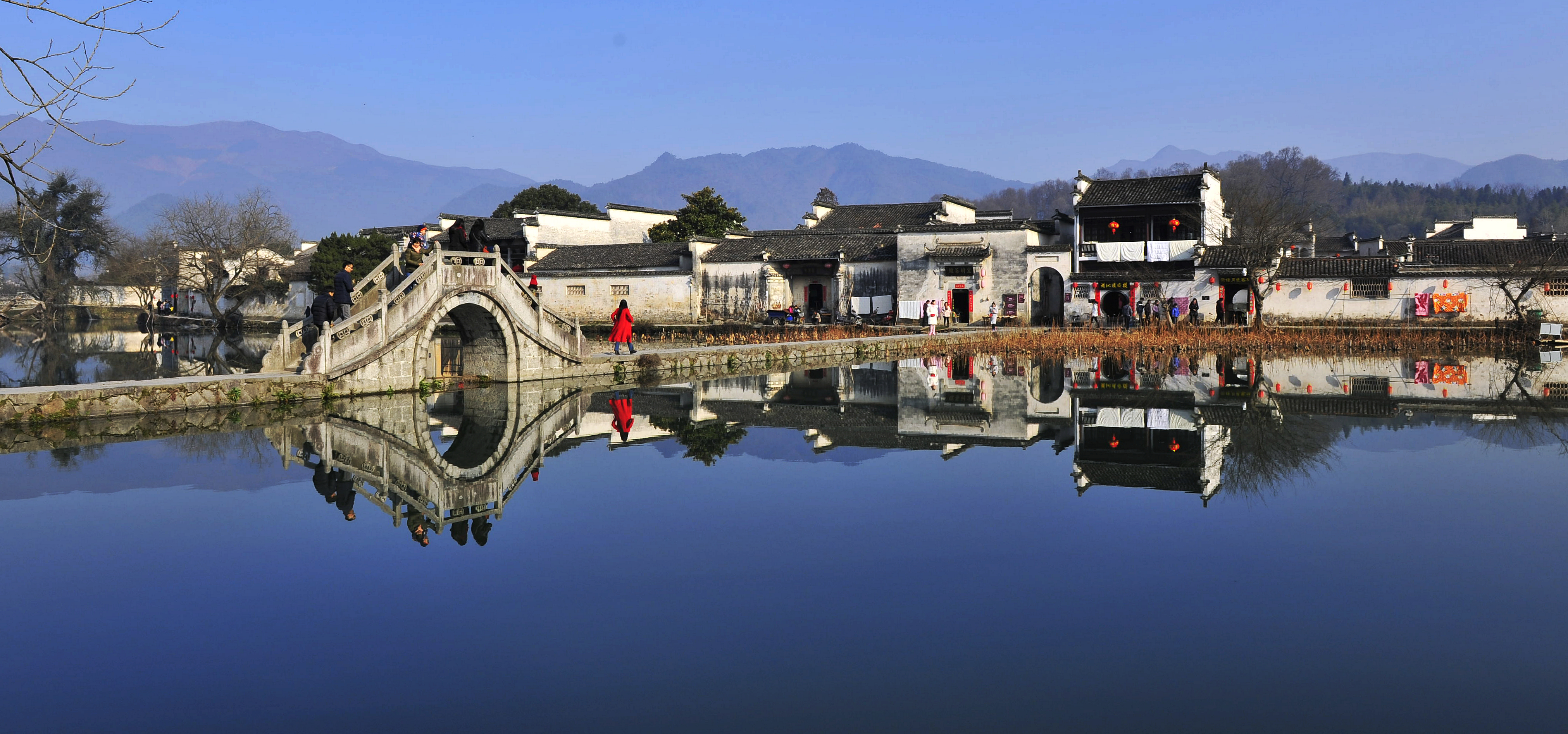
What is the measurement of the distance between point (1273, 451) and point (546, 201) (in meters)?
50.9

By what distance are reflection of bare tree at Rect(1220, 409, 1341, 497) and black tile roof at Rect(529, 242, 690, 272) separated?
96.3ft

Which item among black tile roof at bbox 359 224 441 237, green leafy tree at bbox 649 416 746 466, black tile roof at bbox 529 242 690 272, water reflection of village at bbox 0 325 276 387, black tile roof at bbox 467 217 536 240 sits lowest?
green leafy tree at bbox 649 416 746 466

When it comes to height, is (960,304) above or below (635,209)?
below

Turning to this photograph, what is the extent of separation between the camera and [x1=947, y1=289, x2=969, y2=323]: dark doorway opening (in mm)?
37688

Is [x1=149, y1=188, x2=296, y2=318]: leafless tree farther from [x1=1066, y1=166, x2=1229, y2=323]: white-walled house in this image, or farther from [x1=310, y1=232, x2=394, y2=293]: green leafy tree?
[x1=1066, y1=166, x2=1229, y2=323]: white-walled house

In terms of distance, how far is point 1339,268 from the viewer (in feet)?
115

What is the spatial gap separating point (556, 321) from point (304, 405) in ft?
18.1

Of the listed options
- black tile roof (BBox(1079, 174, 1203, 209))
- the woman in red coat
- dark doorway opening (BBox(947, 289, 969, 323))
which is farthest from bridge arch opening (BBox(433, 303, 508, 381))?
black tile roof (BBox(1079, 174, 1203, 209))

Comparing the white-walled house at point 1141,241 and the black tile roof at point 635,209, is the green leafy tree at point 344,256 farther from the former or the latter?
the white-walled house at point 1141,241

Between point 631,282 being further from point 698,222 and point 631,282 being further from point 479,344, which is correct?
point 479,344

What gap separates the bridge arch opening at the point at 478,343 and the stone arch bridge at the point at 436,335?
2cm

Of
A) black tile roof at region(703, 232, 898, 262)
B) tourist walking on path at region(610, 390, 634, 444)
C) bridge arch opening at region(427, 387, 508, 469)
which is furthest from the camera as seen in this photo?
black tile roof at region(703, 232, 898, 262)

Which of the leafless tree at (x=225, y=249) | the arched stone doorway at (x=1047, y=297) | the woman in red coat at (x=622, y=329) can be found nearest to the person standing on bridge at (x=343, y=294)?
the woman in red coat at (x=622, y=329)

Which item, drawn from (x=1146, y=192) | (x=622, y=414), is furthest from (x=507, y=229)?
(x=622, y=414)
